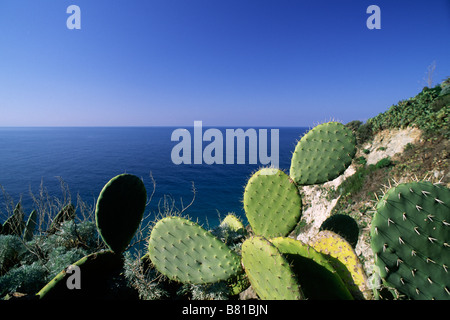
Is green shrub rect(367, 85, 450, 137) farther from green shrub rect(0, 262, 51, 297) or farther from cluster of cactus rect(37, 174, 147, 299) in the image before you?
green shrub rect(0, 262, 51, 297)

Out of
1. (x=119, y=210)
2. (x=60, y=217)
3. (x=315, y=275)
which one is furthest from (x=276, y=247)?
(x=60, y=217)

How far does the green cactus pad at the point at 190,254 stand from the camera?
1618 mm

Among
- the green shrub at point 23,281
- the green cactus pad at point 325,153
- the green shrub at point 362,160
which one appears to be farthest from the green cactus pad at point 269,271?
the green shrub at point 362,160

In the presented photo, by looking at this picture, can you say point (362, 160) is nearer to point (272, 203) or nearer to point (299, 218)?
point (299, 218)

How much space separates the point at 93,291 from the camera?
6.15ft

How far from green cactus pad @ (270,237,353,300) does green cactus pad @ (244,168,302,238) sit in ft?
1.85

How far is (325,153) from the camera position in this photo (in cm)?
202

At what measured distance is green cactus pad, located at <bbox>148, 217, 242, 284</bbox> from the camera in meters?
1.62

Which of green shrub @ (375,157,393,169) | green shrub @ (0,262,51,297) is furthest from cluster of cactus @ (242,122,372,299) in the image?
green shrub @ (375,157,393,169)

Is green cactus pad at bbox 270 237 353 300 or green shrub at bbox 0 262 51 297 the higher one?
green cactus pad at bbox 270 237 353 300

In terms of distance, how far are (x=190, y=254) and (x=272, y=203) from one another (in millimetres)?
863

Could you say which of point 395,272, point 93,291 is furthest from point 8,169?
point 395,272
